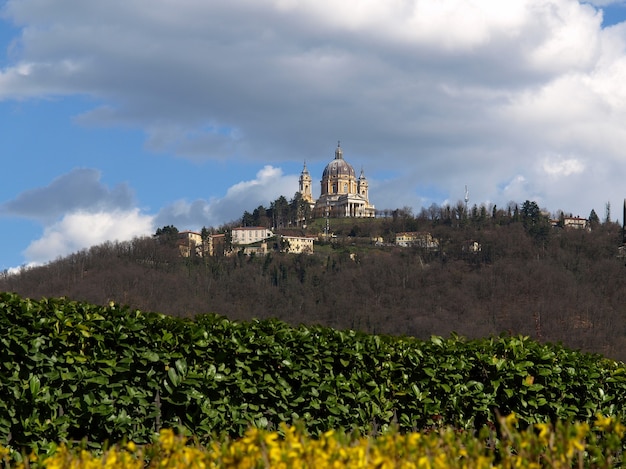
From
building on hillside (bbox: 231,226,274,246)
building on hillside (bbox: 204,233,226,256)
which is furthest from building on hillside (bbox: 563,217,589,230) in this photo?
building on hillside (bbox: 204,233,226,256)

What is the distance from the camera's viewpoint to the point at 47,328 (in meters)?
7.39

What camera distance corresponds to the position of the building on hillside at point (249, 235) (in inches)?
6772

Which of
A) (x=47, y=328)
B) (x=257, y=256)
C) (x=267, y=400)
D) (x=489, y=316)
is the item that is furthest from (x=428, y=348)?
(x=257, y=256)

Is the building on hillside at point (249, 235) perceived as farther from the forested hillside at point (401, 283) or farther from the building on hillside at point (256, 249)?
the forested hillside at point (401, 283)

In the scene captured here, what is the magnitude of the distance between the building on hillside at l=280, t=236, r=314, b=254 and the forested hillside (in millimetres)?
3906

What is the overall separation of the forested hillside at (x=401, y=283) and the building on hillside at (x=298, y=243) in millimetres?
3906

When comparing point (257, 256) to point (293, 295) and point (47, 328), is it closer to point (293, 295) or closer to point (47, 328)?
point (293, 295)

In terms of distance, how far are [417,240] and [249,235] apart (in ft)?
117

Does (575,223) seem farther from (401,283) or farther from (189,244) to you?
(189,244)

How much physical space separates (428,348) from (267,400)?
195 centimetres

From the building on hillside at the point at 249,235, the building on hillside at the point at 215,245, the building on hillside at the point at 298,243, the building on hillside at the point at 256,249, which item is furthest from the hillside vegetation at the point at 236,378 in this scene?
the building on hillside at the point at 249,235

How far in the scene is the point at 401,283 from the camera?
136250 millimetres

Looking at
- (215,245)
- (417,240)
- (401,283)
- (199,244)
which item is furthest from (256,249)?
(401,283)

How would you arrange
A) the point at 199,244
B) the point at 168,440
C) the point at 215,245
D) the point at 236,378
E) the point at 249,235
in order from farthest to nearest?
the point at 249,235 → the point at 199,244 → the point at 215,245 → the point at 236,378 → the point at 168,440
